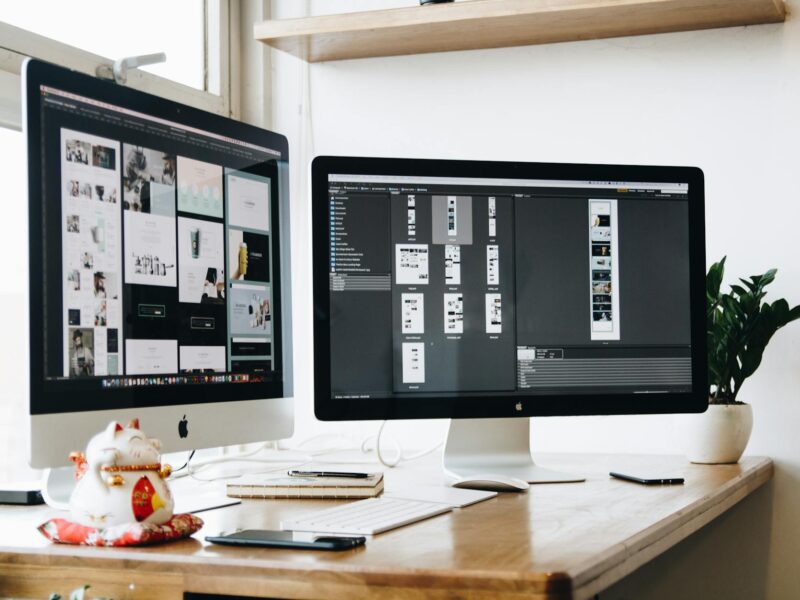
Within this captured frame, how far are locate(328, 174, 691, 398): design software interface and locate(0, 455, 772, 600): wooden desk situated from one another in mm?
267

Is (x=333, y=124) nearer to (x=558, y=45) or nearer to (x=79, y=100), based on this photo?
(x=558, y=45)

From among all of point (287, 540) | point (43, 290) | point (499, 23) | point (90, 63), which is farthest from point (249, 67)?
point (287, 540)

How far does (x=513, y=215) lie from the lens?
153cm

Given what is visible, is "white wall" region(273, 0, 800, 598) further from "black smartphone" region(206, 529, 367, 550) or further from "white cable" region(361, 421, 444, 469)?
"black smartphone" region(206, 529, 367, 550)

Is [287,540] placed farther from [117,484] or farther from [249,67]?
[249,67]

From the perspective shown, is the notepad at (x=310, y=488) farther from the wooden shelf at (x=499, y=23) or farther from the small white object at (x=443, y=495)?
the wooden shelf at (x=499, y=23)

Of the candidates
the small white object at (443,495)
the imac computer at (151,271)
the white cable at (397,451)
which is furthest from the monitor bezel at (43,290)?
the white cable at (397,451)

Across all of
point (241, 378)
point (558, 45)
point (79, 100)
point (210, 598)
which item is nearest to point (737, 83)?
point (558, 45)

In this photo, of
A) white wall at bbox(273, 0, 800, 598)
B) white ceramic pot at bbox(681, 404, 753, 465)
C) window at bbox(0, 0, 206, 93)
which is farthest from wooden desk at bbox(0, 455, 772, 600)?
window at bbox(0, 0, 206, 93)

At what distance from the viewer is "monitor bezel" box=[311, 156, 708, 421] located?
1.46m

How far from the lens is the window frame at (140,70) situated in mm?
1688

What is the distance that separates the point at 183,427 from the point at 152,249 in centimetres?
24

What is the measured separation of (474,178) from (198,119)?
1.36 ft

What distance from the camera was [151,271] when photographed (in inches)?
50.8
